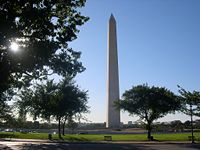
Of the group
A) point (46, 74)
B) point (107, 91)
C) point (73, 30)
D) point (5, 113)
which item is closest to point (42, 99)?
point (5, 113)

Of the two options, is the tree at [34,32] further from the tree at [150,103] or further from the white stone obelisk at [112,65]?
the white stone obelisk at [112,65]

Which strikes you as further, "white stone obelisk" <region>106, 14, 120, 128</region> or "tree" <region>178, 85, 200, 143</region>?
"white stone obelisk" <region>106, 14, 120, 128</region>

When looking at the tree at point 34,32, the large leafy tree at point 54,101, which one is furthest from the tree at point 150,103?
the tree at point 34,32

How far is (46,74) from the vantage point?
31031mm

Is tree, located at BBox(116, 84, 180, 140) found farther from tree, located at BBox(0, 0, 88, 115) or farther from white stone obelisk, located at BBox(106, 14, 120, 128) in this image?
tree, located at BBox(0, 0, 88, 115)

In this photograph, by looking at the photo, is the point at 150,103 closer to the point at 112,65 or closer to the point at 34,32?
the point at 112,65

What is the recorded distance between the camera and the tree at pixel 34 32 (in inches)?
934

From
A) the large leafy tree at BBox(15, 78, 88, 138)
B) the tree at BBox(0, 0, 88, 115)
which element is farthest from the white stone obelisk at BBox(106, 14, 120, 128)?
the tree at BBox(0, 0, 88, 115)

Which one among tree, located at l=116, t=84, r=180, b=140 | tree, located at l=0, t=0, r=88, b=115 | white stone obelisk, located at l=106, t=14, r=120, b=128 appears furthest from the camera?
white stone obelisk, located at l=106, t=14, r=120, b=128

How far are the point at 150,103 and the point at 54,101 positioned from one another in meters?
13.5

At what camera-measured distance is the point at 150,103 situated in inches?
2071

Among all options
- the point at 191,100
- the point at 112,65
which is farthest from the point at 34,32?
the point at 112,65

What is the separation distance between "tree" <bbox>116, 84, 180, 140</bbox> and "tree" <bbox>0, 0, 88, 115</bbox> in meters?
25.3

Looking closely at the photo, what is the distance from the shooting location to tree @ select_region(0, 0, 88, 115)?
23.7m
